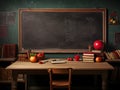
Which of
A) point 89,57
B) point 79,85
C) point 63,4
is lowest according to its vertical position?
point 79,85

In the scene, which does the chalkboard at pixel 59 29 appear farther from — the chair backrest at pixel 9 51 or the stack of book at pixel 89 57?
the stack of book at pixel 89 57

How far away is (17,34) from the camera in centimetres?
569

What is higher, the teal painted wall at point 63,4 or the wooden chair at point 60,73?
the teal painted wall at point 63,4

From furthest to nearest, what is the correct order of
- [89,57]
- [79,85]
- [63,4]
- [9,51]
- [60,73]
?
[79,85], [63,4], [9,51], [89,57], [60,73]

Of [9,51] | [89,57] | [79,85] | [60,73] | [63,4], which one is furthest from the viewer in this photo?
[79,85]

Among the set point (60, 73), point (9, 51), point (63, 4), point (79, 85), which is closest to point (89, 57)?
point (79, 85)

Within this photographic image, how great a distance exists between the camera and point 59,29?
5676 millimetres

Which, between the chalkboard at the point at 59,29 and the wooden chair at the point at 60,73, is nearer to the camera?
the wooden chair at the point at 60,73

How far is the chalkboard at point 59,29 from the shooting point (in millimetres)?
5660

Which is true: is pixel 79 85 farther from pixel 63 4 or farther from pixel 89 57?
pixel 63 4

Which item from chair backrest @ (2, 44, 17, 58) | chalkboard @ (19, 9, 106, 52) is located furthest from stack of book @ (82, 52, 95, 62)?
chair backrest @ (2, 44, 17, 58)

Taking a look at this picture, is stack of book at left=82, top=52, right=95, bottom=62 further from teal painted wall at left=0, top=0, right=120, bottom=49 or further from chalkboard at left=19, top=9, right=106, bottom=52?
teal painted wall at left=0, top=0, right=120, bottom=49

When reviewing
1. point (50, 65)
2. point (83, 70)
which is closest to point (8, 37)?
point (50, 65)

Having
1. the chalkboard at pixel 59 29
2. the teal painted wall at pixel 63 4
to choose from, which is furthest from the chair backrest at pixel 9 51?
the teal painted wall at pixel 63 4
